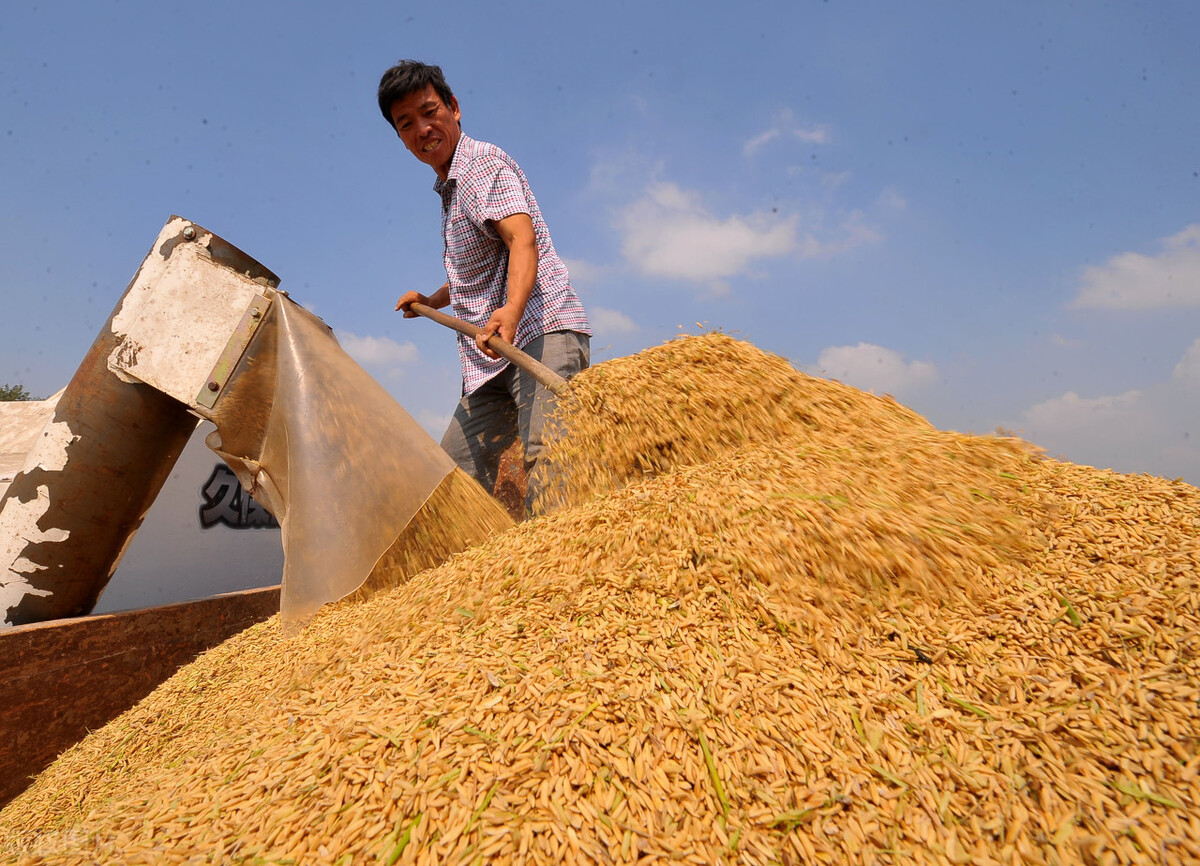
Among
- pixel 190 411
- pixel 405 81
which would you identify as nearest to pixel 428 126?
pixel 405 81

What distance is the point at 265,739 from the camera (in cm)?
173

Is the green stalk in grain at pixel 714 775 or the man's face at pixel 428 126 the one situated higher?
the man's face at pixel 428 126

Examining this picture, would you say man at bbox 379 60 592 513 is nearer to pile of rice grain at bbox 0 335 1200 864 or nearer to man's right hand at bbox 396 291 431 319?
man's right hand at bbox 396 291 431 319

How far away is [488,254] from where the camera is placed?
3.72 metres

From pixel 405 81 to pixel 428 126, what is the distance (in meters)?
0.24

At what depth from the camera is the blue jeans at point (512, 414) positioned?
132 inches

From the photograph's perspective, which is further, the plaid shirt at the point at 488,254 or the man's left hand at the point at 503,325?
the plaid shirt at the point at 488,254

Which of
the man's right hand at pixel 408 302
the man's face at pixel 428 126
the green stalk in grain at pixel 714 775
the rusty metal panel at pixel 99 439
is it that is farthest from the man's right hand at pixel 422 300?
the green stalk in grain at pixel 714 775

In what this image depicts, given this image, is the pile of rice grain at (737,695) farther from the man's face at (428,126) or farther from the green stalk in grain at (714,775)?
the man's face at (428,126)

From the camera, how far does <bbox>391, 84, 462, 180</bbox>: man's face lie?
3607 millimetres

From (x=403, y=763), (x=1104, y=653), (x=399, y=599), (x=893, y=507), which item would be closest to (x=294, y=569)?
(x=399, y=599)

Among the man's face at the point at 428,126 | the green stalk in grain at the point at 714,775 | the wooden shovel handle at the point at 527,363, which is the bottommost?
the green stalk in grain at the point at 714,775

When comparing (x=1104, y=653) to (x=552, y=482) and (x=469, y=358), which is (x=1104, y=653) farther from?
(x=469, y=358)

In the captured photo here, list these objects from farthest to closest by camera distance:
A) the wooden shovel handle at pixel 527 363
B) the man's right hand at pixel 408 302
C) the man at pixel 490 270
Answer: the man's right hand at pixel 408 302 < the man at pixel 490 270 < the wooden shovel handle at pixel 527 363
